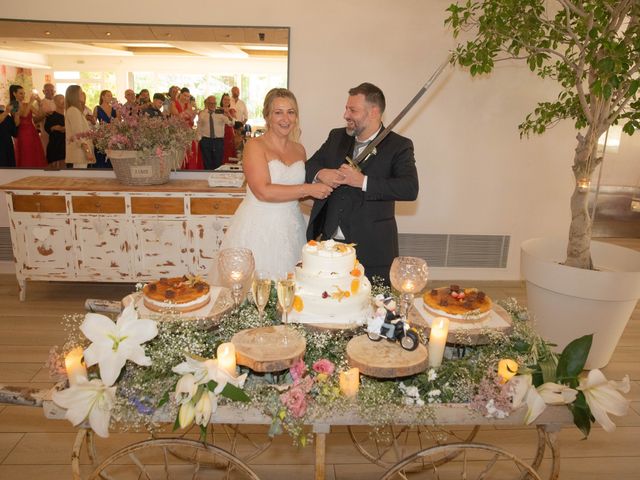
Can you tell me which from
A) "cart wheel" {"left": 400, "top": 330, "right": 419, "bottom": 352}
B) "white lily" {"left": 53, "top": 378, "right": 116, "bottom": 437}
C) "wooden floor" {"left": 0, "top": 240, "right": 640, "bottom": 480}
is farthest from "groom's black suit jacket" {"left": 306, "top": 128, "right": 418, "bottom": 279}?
"white lily" {"left": 53, "top": 378, "right": 116, "bottom": 437}

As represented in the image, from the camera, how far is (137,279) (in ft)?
13.9

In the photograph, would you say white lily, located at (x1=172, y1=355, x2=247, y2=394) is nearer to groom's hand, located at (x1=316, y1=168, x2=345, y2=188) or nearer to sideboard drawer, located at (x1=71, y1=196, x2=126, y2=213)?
groom's hand, located at (x1=316, y1=168, x2=345, y2=188)

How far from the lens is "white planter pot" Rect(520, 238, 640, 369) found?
10.2 feet

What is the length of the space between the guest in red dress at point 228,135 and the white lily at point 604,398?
3494 mm

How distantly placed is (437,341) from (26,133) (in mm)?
4195

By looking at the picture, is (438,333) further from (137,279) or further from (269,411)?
(137,279)

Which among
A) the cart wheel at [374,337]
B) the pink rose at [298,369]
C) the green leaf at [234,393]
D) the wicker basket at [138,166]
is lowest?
the green leaf at [234,393]

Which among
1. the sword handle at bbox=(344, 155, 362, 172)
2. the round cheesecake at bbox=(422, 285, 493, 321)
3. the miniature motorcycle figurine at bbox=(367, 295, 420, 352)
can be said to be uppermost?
the sword handle at bbox=(344, 155, 362, 172)

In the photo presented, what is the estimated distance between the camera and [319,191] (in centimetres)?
283

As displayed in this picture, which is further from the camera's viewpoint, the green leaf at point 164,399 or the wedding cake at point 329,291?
the wedding cake at point 329,291

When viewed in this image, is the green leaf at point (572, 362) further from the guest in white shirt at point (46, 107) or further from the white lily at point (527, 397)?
the guest in white shirt at point (46, 107)

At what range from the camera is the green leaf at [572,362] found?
1.70 m

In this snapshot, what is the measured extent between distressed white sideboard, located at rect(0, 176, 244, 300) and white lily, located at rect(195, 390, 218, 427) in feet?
8.92

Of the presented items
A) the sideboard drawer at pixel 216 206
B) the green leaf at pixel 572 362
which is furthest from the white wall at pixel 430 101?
the green leaf at pixel 572 362
